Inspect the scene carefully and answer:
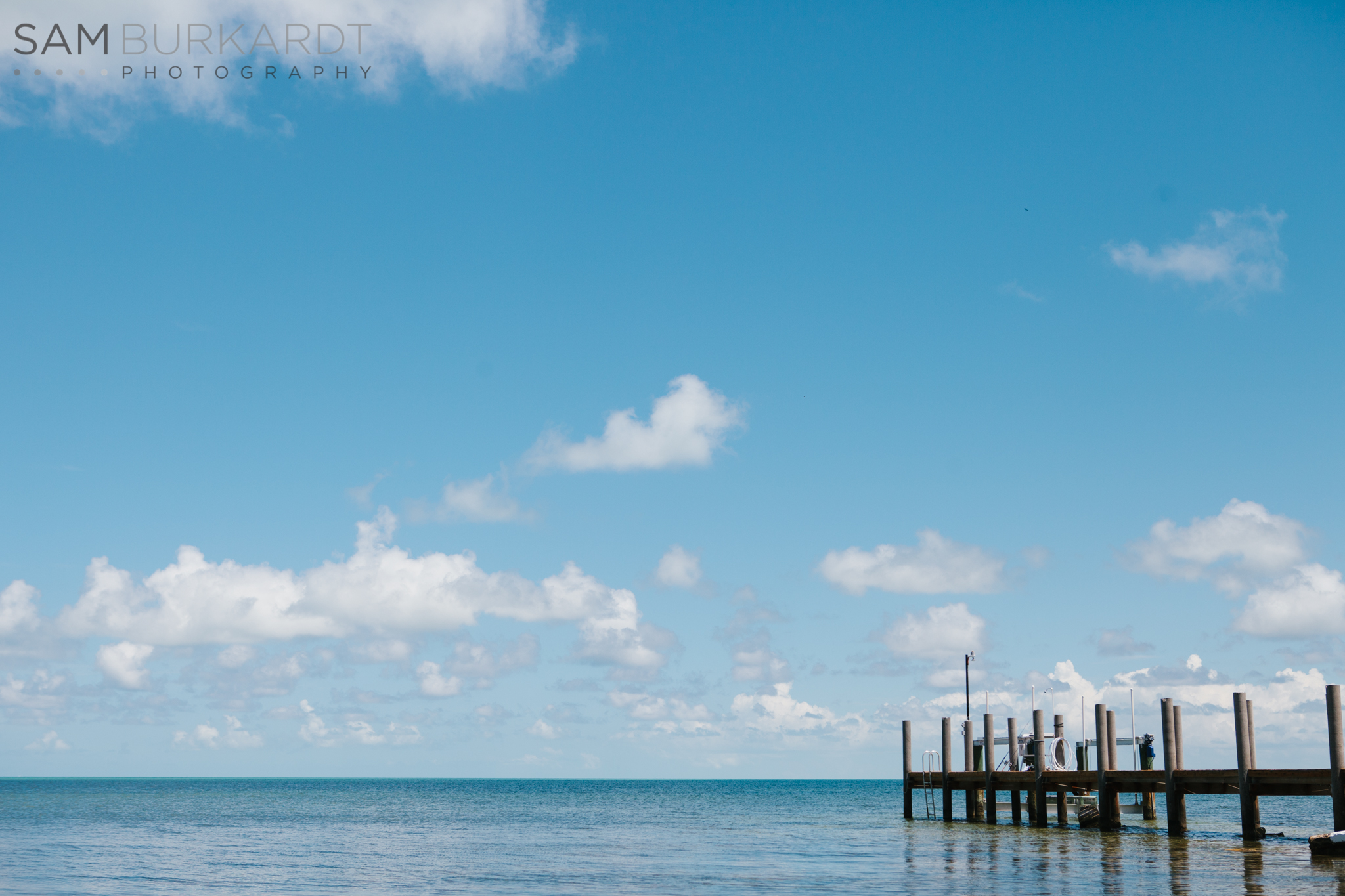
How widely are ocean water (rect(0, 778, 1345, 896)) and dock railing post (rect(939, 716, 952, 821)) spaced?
3.63 ft

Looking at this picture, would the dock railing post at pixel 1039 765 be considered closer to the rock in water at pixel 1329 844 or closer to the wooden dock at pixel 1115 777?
the wooden dock at pixel 1115 777

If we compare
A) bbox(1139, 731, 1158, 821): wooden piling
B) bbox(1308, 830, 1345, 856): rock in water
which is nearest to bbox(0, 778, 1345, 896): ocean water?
bbox(1308, 830, 1345, 856): rock in water

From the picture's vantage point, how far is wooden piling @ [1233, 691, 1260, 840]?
30.8m

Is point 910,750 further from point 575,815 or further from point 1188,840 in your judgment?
point 575,815

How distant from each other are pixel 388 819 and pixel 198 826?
12296 mm

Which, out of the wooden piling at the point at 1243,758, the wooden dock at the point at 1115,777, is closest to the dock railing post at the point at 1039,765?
the wooden dock at the point at 1115,777

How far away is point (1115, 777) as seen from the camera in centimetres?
3719

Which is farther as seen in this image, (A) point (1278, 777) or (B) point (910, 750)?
(B) point (910, 750)

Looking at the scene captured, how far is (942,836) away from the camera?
41.5 metres

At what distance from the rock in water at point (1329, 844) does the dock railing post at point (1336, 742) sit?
4.42ft

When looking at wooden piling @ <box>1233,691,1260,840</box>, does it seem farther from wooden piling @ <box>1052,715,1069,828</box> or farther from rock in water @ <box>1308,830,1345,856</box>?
wooden piling @ <box>1052,715,1069,828</box>

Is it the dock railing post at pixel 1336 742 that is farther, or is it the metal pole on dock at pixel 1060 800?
the metal pole on dock at pixel 1060 800

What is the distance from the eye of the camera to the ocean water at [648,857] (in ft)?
92.5

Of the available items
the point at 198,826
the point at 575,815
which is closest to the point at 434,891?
the point at 198,826
